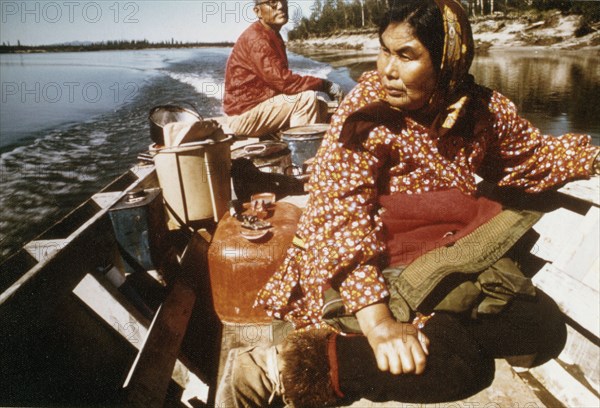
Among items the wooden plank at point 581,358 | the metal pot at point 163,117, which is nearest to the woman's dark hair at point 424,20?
the wooden plank at point 581,358

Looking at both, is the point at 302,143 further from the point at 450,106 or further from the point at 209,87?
the point at 209,87

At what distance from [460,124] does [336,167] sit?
0.64 meters

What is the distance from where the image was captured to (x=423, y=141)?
1.62 m

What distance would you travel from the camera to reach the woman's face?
4.62ft

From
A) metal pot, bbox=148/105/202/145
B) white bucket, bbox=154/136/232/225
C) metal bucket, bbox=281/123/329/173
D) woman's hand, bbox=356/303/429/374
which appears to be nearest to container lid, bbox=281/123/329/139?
metal bucket, bbox=281/123/329/173

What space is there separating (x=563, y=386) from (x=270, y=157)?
258 centimetres

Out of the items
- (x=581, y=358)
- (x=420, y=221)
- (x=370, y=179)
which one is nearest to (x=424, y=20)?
(x=370, y=179)

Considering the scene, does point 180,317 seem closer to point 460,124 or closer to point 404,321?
point 404,321

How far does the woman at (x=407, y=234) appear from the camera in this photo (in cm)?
145

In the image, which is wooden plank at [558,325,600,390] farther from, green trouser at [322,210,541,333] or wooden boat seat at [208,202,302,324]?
wooden boat seat at [208,202,302,324]

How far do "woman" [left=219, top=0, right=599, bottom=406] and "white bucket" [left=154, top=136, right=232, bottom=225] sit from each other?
4.44 feet

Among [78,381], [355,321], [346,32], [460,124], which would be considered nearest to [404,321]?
[355,321]

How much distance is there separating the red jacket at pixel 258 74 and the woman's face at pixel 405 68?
3041 millimetres

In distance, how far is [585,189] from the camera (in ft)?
6.03
